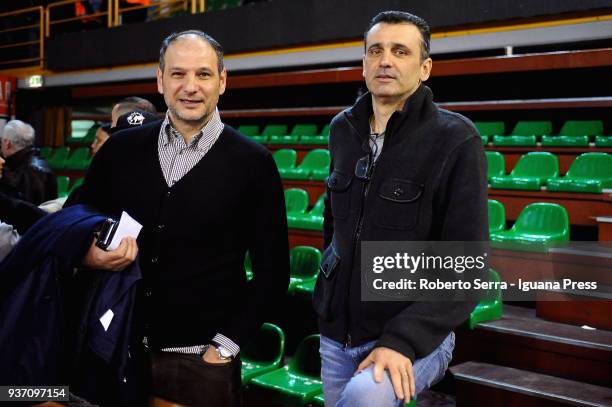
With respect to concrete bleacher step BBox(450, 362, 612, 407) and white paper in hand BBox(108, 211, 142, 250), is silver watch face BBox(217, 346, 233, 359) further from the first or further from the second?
concrete bleacher step BBox(450, 362, 612, 407)

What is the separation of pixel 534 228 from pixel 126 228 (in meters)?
2.81

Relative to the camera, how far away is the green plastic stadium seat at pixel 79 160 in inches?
280

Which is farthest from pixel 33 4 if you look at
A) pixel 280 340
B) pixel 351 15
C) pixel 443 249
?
pixel 443 249

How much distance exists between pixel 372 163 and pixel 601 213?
9.95 ft

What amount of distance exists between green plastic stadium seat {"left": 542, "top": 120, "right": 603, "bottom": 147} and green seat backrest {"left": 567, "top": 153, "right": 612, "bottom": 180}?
0.43 m

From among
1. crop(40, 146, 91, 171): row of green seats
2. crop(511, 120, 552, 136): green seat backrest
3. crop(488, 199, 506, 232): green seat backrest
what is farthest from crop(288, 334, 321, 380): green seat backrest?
crop(40, 146, 91, 171): row of green seats

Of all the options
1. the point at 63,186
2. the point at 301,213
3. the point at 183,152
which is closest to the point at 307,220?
the point at 301,213

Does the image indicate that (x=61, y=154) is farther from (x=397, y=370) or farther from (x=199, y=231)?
(x=397, y=370)

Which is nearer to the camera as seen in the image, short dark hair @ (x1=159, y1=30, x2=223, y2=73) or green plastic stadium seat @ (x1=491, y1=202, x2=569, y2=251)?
short dark hair @ (x1=159, y1=30, x2=223, y2=73)

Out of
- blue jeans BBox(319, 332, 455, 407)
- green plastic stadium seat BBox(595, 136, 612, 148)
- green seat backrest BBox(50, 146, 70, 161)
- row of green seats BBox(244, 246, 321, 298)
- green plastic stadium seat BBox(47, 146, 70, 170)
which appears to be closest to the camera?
blue jeans BBox(319, 332, 455, 407)

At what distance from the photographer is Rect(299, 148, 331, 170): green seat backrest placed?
Answer: 542cm

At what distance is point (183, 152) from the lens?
1.47 m

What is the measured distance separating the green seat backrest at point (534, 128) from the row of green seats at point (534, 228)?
7.29 feet

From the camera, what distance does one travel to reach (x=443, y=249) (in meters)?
1.16
